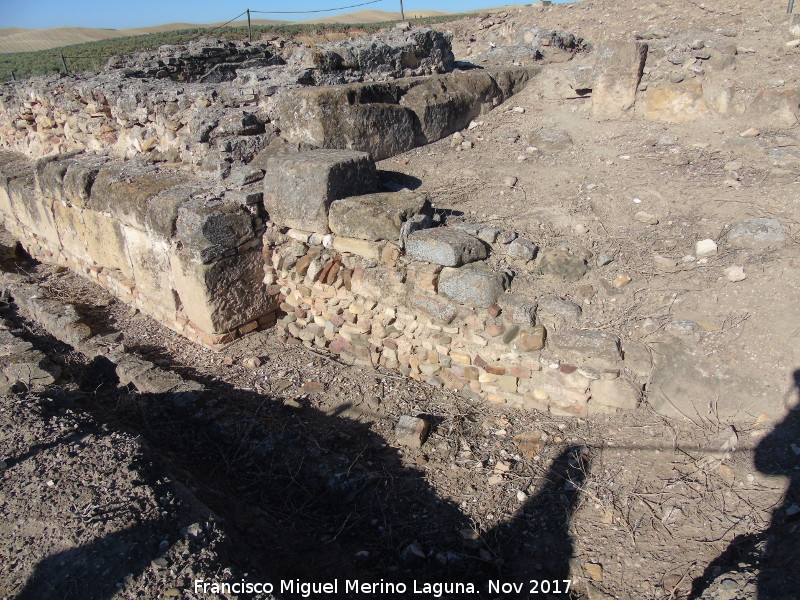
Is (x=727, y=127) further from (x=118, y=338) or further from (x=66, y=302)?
(x=66, y=302)

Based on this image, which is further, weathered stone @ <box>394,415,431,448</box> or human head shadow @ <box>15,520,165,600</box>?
weathered stone @ <box>394,415,431,448</box>

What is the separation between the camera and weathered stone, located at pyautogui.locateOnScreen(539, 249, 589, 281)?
11.0ft

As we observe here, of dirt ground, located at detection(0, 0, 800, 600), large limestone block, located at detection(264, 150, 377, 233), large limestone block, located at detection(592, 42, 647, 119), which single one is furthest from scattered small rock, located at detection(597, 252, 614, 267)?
large limestone block, located at detection(592, 42, 647, 119)

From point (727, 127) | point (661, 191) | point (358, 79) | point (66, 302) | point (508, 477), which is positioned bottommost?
point (508, 477)

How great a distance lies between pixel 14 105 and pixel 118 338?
15.0ft

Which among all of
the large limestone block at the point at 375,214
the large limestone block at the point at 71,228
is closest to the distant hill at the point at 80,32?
the large limestone block at the point at 71,228

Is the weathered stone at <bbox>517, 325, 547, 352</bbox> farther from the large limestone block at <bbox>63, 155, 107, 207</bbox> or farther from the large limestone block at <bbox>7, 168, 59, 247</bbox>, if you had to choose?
the large limestone block at <bbox>7, 168, 59, 247</bbox>

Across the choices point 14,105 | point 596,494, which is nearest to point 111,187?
point 14,105

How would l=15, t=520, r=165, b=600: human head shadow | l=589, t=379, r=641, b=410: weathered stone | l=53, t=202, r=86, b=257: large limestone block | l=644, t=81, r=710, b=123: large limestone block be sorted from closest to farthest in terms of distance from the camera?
l=15, t=520, r=165, b=600: human head shadow → l=589, t=379, r=641, b=410: weathered stone → l=644, t=81, r=710, b=123: large limestone block → l=53, t=202, r=86, b=257: large limestone block

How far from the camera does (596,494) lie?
263 centimetres

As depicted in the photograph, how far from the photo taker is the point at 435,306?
11.2 ft

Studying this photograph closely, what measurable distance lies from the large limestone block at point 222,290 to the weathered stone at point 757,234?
3.16 meters

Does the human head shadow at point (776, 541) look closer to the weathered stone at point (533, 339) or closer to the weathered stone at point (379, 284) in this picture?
the weathered stone at point (533, 339)

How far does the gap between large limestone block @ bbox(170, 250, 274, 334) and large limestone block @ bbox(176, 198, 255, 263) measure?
8 cm
